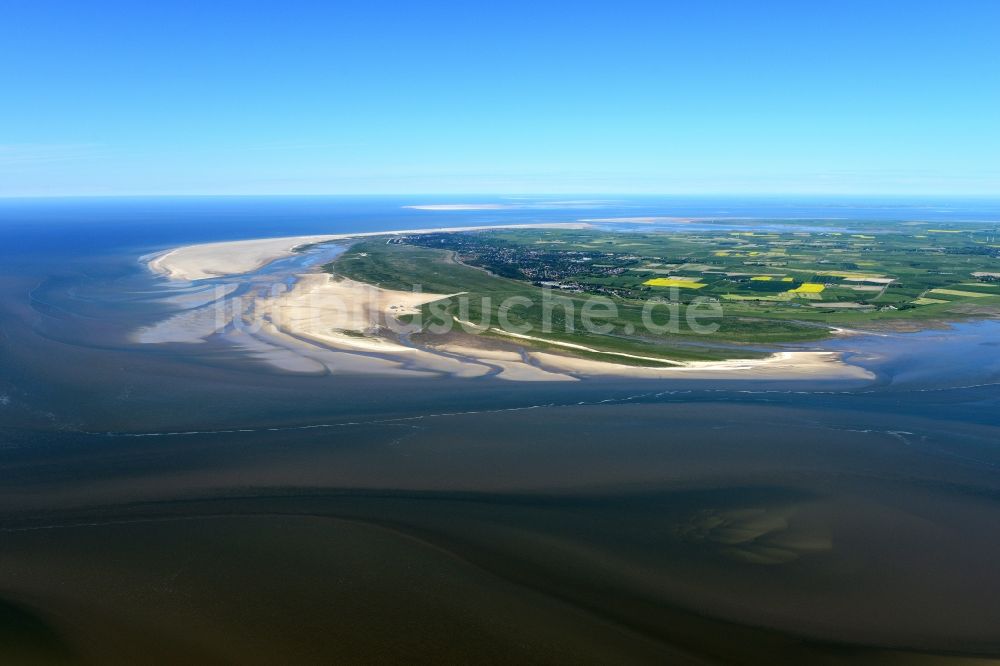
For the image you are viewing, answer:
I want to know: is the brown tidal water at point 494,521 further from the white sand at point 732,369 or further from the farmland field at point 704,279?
the farmland field at point 704,279

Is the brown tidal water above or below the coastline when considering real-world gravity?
below

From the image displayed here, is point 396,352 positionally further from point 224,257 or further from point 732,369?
point 224,257

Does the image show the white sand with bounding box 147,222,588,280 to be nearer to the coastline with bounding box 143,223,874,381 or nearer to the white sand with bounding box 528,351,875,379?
the coastline with bounding box 143,223,874,381

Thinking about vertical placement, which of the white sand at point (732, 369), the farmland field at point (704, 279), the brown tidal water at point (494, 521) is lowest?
the brown tidal water at point (494, 521)

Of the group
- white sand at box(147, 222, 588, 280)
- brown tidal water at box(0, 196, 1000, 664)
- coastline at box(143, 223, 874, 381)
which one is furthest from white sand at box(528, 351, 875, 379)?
white sand at box(147, 222, 588, 280)

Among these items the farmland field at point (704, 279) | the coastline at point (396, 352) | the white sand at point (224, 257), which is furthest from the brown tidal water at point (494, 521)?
the white sand at point (224, 257)

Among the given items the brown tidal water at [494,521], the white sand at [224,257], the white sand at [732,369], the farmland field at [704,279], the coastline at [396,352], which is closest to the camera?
the brown tidal water at [494,521]

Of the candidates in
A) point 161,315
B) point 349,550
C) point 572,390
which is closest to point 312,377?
point 572,390
